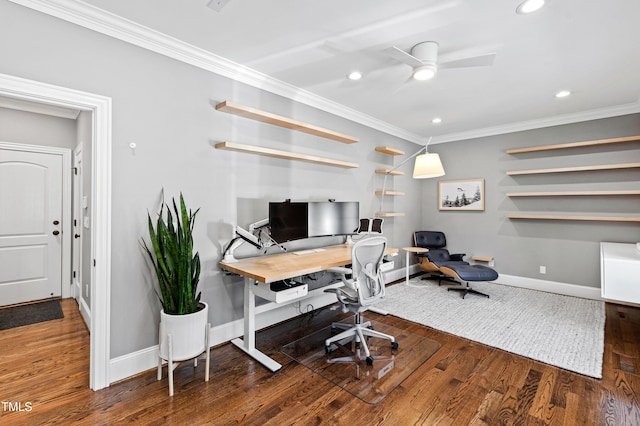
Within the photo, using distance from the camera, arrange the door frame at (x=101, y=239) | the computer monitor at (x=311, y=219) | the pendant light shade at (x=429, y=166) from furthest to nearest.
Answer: the pendant light shade at (x=429, y=166) → the computer monitor at (x=311, y=219) → the door frame at (x=101, y=239)

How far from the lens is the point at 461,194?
17.1ft

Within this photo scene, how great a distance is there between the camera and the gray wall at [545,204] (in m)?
3.92

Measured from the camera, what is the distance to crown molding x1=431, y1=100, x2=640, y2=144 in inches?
150

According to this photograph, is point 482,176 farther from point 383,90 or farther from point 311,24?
point 311,24

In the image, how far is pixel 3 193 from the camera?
3.53 metres

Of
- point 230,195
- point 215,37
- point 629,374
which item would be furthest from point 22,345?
point 629,374

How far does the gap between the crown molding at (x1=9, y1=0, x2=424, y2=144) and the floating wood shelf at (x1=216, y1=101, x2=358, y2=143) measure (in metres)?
0.35

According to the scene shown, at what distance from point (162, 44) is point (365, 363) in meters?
3.04

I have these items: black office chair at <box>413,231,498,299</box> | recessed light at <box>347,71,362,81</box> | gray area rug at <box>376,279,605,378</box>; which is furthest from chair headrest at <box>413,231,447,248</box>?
recessed light at <box>347,71,362,81</box>

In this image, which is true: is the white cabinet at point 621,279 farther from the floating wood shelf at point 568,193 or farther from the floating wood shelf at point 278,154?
the floating wood shelf at point 278,154

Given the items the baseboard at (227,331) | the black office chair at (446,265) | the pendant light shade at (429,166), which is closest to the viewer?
the baseboard at (227,331)

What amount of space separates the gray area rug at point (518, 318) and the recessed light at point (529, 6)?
2690mm

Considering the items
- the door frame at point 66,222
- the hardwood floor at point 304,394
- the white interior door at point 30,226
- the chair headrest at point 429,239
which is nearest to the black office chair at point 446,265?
the chair headrest at point 429,239

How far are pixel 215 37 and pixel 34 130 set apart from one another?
3093mm
